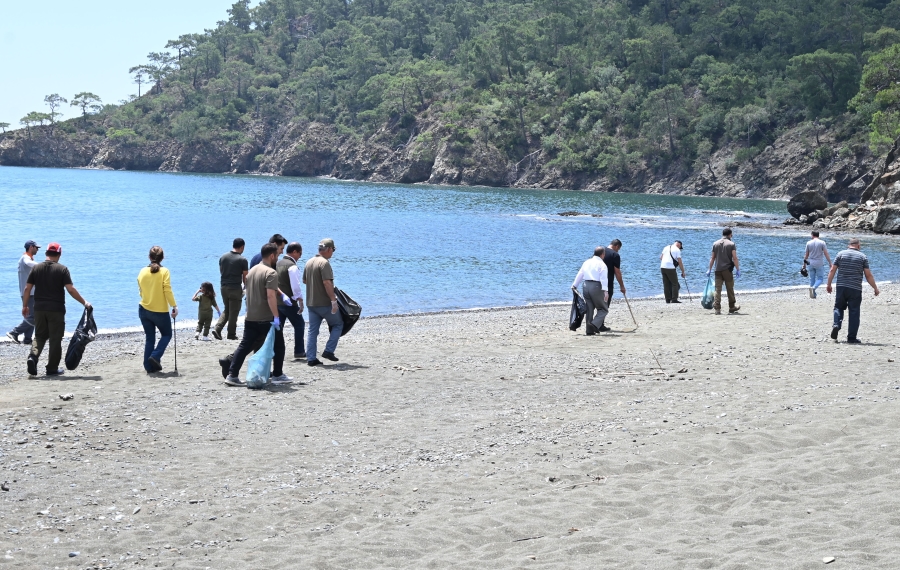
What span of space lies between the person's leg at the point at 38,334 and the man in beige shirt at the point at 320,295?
3441 millimetres

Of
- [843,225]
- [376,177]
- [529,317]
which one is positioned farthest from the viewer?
[376,177]

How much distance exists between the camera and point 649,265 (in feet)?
126

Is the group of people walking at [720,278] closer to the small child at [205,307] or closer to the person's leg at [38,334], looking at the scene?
the small child at [205,307]

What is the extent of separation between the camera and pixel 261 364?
11.5 meters

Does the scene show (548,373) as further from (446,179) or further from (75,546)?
(446,179)

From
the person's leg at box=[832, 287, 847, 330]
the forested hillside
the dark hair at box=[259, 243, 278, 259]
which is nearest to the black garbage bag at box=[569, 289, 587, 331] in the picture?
the person's leg at box=[832, 287, 847, 330]

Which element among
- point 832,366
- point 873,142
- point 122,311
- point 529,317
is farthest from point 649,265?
point 873,142

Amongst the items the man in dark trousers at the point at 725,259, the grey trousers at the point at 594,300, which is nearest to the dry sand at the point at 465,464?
the grey trousers at the point at 594,300

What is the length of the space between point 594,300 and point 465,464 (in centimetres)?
830

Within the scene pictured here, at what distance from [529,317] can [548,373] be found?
29.3 ft

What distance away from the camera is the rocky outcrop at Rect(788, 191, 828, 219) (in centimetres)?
6341

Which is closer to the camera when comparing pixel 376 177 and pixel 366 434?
pixel 366 434

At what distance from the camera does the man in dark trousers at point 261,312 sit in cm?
1130

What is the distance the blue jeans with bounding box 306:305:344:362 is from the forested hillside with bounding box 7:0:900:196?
74.7 meters
